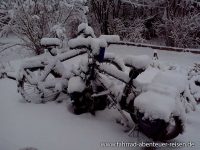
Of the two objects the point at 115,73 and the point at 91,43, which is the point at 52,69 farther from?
the point at 115,73

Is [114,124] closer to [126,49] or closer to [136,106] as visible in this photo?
[136,106]

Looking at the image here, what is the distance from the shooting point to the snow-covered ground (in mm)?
3998

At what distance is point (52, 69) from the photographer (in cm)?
500

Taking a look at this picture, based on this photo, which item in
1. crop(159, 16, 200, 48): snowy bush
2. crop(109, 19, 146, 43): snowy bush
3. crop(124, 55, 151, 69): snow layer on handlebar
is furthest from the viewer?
crop(109, 19, 146, 43): snowy bush

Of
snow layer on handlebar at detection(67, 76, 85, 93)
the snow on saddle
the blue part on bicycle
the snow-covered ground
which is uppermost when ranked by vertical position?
the blue part on bicycle

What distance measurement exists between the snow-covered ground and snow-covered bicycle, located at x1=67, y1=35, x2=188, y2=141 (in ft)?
0.71

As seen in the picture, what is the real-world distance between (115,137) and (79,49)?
1564 millimetres

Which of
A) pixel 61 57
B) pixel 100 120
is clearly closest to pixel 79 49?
pixel 61 57

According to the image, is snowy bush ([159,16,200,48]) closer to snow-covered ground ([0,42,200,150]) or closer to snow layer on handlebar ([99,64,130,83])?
snow-covered ground ([0,42,200,150])

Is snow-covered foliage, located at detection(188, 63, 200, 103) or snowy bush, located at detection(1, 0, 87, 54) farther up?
snowy bush, located at detection(1, 0, 87, 54)

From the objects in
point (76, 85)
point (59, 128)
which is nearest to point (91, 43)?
point (76, 85)

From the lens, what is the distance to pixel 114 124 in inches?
Answer: 176

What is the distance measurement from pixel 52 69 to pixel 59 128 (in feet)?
3.62

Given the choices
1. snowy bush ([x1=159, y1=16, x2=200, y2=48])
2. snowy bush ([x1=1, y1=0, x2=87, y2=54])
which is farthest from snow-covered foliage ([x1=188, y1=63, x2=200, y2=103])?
snowy bush ([x1=1, y1=0, x2=87, y2=54])
